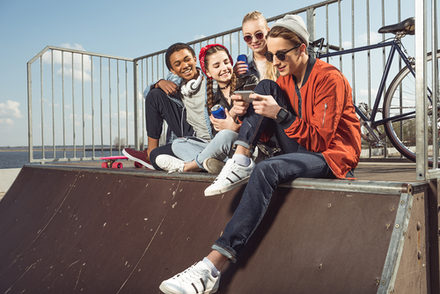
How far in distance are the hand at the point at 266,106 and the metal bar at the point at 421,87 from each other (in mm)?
701

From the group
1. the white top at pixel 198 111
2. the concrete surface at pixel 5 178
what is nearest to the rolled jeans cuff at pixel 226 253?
the white top at pixel 198 111

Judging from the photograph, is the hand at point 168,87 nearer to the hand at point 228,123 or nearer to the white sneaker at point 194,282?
the hand at point 228,123

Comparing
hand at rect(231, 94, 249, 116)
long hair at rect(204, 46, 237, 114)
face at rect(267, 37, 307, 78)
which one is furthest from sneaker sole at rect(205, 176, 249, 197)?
long hair at rect(204, 46, 237, 114)

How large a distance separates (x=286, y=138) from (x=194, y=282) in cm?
102

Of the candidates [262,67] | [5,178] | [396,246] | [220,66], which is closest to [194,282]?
[396,246]

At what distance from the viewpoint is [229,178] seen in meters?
2.11

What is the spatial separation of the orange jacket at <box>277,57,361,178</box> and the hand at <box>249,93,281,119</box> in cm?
10

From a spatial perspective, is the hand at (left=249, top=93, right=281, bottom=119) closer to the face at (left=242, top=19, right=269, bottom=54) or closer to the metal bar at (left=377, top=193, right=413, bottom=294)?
the metal bar at (left=377, top=193, right=413, bottom=294)

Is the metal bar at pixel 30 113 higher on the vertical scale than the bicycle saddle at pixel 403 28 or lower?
lower

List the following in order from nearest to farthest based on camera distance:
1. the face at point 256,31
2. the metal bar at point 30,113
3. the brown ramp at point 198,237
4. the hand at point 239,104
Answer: the brown ramp at point 198,237, the hand at point 239,104, the face at point 256,31, the metal bar at point 30,113

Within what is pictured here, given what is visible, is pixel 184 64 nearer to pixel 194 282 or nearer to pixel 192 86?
pixel 192 86

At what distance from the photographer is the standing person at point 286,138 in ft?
6.07

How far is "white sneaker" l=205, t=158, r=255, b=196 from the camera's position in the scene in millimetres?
2084

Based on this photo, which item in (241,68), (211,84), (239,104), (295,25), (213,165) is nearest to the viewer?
(295,25)
